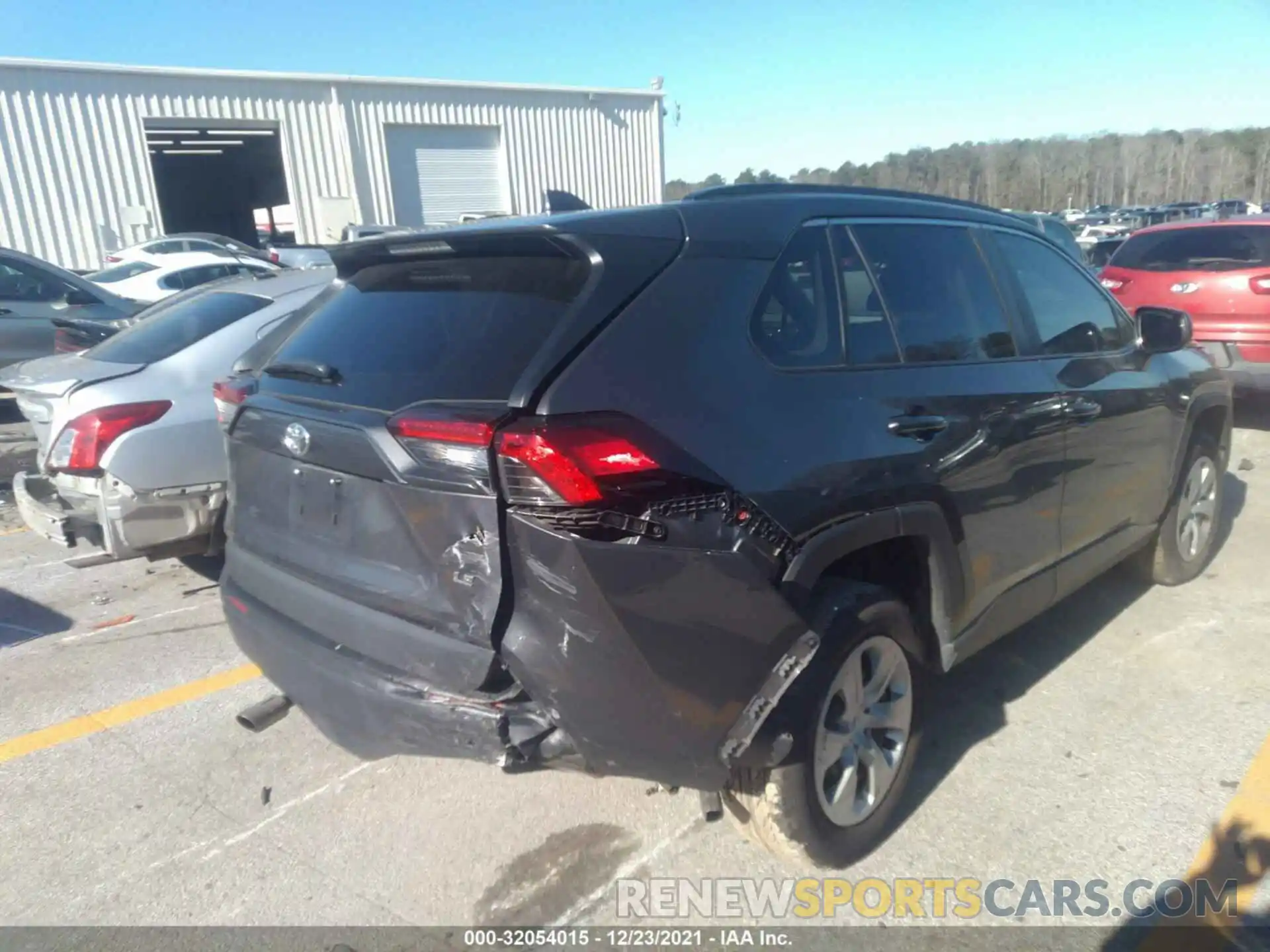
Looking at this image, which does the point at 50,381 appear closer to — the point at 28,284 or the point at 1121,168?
the point at 28,284

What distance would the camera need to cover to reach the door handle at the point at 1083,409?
3.56 m

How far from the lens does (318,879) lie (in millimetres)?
2836

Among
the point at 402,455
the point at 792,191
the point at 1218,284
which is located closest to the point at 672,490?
the point at 402,455

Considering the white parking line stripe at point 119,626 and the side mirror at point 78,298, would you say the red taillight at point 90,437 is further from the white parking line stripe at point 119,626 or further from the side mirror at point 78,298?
the side mirror at point 78,298

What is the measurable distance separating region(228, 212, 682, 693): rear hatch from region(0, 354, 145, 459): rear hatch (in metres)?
2.15

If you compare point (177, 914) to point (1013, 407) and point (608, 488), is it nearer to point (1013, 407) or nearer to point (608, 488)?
point (608, 488)

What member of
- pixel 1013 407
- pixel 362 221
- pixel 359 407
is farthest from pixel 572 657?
pixel 362 221

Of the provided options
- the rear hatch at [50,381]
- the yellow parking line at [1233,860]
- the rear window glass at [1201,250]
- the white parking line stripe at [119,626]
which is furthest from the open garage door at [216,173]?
the yellow parking line at [1233,860]

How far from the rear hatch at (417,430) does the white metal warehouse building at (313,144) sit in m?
16.3

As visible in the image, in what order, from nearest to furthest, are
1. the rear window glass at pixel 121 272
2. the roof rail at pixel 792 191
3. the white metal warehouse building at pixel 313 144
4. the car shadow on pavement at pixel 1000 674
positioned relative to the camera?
1. the roof rail at pixel 792 191
2. the car shadow on pavement at pixel 1000 674
3. the rear window glass at pixel 121 272
4. the white metal warehouse building at pixel 313 144

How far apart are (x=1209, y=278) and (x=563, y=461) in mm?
7975

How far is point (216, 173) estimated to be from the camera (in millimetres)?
35719

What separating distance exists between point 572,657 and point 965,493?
1483 mm

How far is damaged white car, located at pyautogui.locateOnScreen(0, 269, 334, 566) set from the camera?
4438mm
